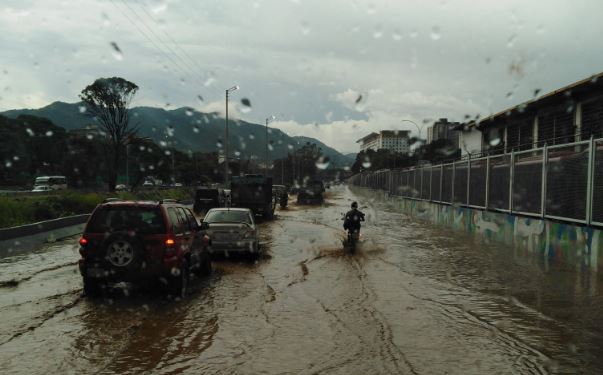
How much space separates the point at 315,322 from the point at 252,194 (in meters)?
24.3

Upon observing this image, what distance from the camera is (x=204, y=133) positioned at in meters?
127

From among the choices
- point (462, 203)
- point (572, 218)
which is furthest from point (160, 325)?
point (462, 203)

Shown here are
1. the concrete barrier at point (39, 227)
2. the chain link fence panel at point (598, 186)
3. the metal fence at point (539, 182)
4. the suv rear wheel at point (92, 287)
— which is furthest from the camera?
the concrete barrier at point (39, 227)

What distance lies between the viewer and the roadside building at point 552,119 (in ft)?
86.0

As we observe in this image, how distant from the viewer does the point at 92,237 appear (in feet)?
29.8

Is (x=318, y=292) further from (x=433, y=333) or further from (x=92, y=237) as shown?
(x=92, y=237)

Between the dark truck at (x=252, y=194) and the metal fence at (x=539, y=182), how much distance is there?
33.3 feet

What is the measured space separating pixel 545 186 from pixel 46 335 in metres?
13.6

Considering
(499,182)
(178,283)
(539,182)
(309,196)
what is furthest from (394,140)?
(178,283)

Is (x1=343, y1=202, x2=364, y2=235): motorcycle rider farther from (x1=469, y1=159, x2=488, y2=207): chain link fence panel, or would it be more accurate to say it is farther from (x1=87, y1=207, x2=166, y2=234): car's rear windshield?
(x1=87, y1=207, x2=166, y2=234): car's rear windshield

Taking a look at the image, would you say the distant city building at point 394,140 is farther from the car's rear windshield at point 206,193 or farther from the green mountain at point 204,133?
the car's rear windshield at point 206,193

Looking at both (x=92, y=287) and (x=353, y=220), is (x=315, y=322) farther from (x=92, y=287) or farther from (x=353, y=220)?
(x=353, y=220)

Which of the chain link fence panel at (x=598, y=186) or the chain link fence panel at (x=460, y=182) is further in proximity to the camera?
the chain link fence panel at (x=460, y=182)

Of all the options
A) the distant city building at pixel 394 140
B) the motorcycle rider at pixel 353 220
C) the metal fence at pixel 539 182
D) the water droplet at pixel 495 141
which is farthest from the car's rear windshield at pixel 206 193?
the distant city building at pixel 394 140
